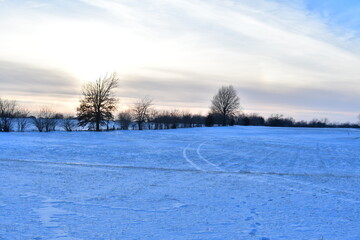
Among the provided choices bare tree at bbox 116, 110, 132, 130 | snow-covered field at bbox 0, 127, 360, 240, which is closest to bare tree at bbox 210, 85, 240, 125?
bare tree at bbox 116, 110, 132, 130

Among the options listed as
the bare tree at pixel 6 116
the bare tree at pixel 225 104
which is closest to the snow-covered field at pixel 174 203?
the bare tree at pixel 6 116

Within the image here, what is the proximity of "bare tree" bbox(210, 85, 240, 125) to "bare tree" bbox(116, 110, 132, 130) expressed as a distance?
34.3 m

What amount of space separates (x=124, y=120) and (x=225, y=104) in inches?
1565

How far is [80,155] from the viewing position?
640 inches

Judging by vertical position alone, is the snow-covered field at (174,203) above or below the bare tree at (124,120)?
below

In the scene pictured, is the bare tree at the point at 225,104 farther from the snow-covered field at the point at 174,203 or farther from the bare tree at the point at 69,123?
the snow-covered field at the point at 174,203

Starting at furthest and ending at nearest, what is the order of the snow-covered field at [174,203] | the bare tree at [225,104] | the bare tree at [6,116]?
the bare tree at [225,104] < the bare tree at [6,116] < the snow-covered field at [174,203]

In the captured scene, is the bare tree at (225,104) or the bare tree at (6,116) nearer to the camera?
the bare tree at (6,116)

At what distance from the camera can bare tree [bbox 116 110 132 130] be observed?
5625cm

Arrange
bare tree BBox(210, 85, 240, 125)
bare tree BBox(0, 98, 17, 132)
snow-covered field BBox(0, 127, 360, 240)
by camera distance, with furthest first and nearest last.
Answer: bare tree BBox(210, 85, 240, 125)
bare tree BBox(0, 98, 17, 132)
snow-covered field BBox(0, 127, 360, 240)

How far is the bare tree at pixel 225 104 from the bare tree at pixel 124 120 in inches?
1350

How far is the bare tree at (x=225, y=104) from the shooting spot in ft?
293

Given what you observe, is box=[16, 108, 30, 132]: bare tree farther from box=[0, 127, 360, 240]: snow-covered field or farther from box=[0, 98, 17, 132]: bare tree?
box=[0, 127, 360, 240]: snow-covered field

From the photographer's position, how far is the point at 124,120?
2258 inches
